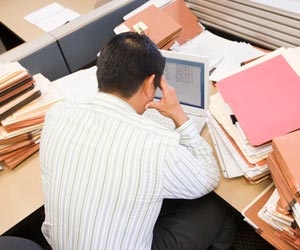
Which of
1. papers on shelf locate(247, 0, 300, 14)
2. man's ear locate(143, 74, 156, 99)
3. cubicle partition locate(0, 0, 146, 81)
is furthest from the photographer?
cubicle partition locate(0, 0, 146, 81)

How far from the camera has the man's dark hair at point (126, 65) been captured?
867 mm

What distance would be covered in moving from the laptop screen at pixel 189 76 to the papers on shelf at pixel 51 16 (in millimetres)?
919

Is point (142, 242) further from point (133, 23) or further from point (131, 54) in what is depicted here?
point (133, 23)

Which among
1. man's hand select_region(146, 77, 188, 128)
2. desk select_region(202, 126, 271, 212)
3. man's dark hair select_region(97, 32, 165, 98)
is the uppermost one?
man's dark hair select_region(97, 32, 165, 98)

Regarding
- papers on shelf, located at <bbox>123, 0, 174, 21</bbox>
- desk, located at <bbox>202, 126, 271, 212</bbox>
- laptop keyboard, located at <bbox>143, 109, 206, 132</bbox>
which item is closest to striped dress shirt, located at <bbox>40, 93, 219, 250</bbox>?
desk, located at <bbox>202, 126, 271, 212</bbox>

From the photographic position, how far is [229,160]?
108 centimetres

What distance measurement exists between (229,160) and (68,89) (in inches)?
29.8

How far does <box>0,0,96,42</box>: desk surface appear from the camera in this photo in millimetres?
1857

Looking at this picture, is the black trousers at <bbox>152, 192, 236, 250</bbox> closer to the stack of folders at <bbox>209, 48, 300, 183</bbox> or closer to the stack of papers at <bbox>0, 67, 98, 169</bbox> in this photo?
the stack of folders at <bbox>209, 48, 300, 183</bbox>

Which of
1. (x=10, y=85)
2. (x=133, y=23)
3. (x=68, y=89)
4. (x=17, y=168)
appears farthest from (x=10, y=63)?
(x=133, y=23)

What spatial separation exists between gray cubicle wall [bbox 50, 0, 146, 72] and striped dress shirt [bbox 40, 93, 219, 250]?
70cm

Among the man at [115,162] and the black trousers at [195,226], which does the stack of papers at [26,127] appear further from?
the black trousers at [195,226]

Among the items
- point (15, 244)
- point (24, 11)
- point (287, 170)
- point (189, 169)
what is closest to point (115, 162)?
point (189, 169)

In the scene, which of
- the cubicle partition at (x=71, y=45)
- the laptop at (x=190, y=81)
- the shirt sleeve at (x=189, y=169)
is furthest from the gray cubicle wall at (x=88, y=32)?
the shirt sleeve at (x=189, y=169)
